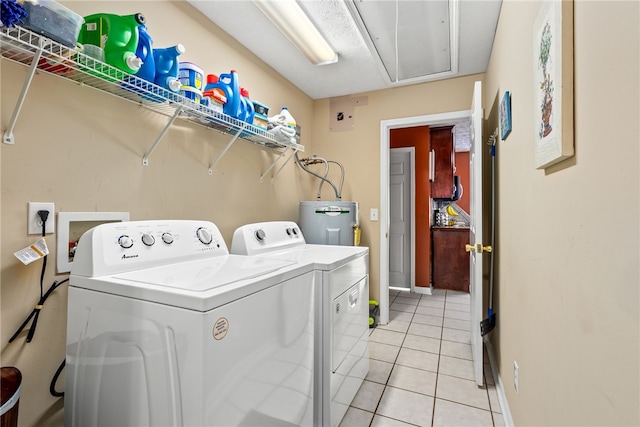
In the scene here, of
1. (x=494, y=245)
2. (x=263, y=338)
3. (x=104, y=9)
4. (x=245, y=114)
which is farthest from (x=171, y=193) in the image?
(x=494, y=245)

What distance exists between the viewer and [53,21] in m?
0.92

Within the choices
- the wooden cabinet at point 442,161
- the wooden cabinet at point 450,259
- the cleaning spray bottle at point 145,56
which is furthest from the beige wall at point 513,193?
the wooden cabinet at point 442,161

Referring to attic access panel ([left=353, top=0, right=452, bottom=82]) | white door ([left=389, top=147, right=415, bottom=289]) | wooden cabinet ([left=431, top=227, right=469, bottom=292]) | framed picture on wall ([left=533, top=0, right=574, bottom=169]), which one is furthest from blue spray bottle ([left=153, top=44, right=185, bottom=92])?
wooden cabinet ([left=431, top=227, right=469, bottom=292])

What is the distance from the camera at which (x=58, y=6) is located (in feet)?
3.03

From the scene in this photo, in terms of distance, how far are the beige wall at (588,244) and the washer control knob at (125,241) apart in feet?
4.60

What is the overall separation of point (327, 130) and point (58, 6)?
2.48 metres

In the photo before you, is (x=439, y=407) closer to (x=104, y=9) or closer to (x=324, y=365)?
(x=324, y=365)

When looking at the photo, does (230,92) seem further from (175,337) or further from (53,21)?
(175,337)

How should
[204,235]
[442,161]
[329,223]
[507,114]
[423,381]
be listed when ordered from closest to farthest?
[204,235] < [507,114] < [423,381] < [329,223] < [442,161]

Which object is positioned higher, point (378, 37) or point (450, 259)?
point (378, 37)

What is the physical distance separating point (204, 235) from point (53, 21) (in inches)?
36.2

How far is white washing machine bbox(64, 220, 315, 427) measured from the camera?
32.6 inches

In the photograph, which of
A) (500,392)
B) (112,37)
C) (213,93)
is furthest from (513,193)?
(112,37)

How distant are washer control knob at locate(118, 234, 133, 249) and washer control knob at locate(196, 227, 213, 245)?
0.32 m
